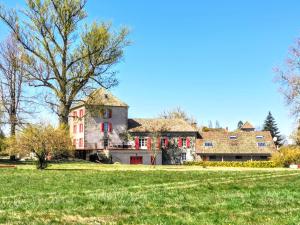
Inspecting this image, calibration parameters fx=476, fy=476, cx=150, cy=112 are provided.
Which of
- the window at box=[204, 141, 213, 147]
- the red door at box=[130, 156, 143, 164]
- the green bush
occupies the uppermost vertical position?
the window at box=[204, 141, 213, 147]

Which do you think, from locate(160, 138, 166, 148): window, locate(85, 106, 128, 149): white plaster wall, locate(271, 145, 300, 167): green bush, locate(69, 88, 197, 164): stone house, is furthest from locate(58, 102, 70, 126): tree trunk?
locate(160, 138, 166, 148): window

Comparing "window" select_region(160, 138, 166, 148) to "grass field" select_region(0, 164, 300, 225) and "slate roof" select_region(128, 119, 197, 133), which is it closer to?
"slate roof" select_region(128, 119, 197, 133)

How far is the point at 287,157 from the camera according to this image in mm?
49969

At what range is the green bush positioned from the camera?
48781 millimetres

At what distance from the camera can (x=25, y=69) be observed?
45719 millimetres

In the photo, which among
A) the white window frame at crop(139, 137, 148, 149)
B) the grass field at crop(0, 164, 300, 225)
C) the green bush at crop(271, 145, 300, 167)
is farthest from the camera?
the white window frame at crop(139, 137, 148, 149)

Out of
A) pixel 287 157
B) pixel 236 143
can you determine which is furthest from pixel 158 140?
pixel 287 157

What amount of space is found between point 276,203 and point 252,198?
1045 mm

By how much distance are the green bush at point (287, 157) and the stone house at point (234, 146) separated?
1582 cm

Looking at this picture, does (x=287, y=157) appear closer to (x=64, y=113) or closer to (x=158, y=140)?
(x=158, y=140)

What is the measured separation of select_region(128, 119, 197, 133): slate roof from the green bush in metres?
20.3

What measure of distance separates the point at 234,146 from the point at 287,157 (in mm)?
18853

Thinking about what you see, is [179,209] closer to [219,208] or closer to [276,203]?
[219,208]

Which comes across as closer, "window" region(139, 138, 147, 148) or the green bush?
the green bush
